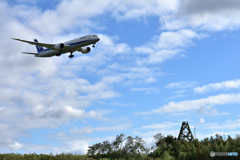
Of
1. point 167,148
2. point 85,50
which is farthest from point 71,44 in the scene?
point 167,148

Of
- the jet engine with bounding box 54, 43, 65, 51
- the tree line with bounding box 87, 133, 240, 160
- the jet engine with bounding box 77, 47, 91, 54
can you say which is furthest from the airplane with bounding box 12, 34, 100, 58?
the tree line with bounding box 87, 133, 240, 160

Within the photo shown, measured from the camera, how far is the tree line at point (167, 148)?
1681 cm

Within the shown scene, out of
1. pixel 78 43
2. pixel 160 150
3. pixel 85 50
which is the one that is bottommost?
pixel 160 150

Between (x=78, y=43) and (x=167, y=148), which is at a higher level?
(x=78, y=43)

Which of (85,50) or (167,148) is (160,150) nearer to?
(167,148)

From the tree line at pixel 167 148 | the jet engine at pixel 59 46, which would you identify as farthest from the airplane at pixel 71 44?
the tree line at pixel 167 148

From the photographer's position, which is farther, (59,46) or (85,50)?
(85,50)

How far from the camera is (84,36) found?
54.6 metres

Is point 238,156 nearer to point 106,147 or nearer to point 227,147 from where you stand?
point 227,147

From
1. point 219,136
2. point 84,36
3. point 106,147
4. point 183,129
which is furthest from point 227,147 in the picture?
point 84,36

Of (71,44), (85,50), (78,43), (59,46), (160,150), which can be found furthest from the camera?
(85,50)

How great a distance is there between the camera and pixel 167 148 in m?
27.1

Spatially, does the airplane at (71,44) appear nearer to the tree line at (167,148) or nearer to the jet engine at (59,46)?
the jet engine at (59,46)

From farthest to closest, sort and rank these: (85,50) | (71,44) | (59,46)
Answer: (85,50) → (71,44) → (59,46)
